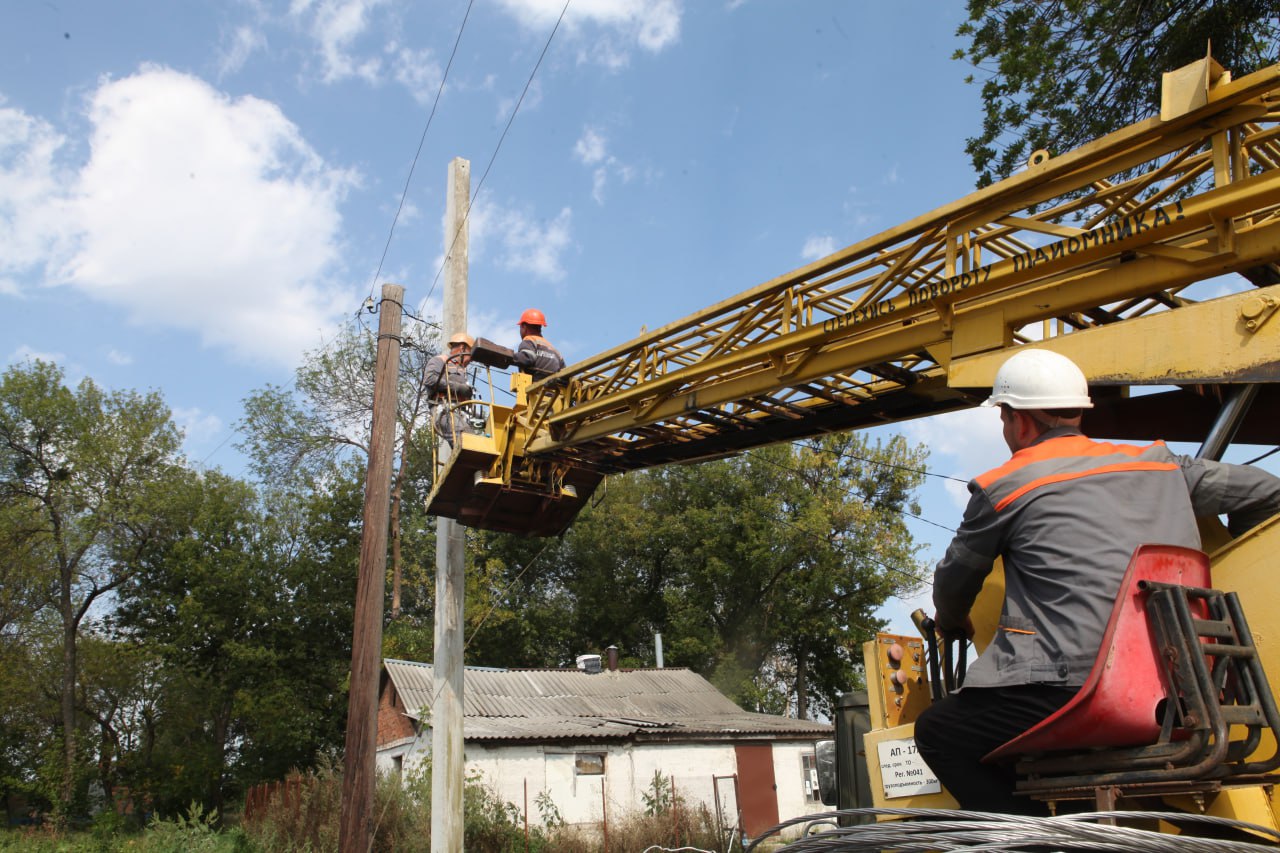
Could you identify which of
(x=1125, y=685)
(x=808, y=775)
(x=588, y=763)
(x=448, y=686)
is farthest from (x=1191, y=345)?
(x=808, y=775)

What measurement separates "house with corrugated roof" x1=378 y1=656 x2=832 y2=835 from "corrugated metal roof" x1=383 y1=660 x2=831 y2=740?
39 millimetres

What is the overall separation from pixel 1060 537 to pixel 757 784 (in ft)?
87.7

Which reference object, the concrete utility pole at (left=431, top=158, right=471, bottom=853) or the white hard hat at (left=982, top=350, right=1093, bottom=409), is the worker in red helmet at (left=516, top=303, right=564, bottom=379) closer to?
the concrete utility pole at (left=431, top=158, right=471, bottom=853)

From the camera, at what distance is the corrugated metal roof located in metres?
24.5

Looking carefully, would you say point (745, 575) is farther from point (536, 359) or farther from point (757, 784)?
point (536, 359)

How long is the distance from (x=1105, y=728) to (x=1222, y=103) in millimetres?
3352

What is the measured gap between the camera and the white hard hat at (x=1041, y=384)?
2.84 m

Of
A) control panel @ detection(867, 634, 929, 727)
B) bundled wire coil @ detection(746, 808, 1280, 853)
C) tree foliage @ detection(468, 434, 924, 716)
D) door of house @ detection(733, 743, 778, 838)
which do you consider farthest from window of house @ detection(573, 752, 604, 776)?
bundled wire coil @ detection(746, 808, 1280, 853)

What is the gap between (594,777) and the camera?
24.1m

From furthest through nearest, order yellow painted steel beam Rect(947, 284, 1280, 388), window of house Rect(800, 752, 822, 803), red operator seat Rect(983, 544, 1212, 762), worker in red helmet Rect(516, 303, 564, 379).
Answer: window of house Rect(800, 752, 822, 803) → worker in red helmet Rect(516, 303, 564, 379) → yellow painted steel beam Rect(947, 284, 1280, 388) → red operator seat Rect(983, 544, 1212, 762)

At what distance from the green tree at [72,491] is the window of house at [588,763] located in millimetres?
23109

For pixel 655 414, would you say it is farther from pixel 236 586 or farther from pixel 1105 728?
pixel 236 586

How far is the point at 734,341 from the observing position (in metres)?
7.18

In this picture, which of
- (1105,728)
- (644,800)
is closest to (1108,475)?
(1105,728)
